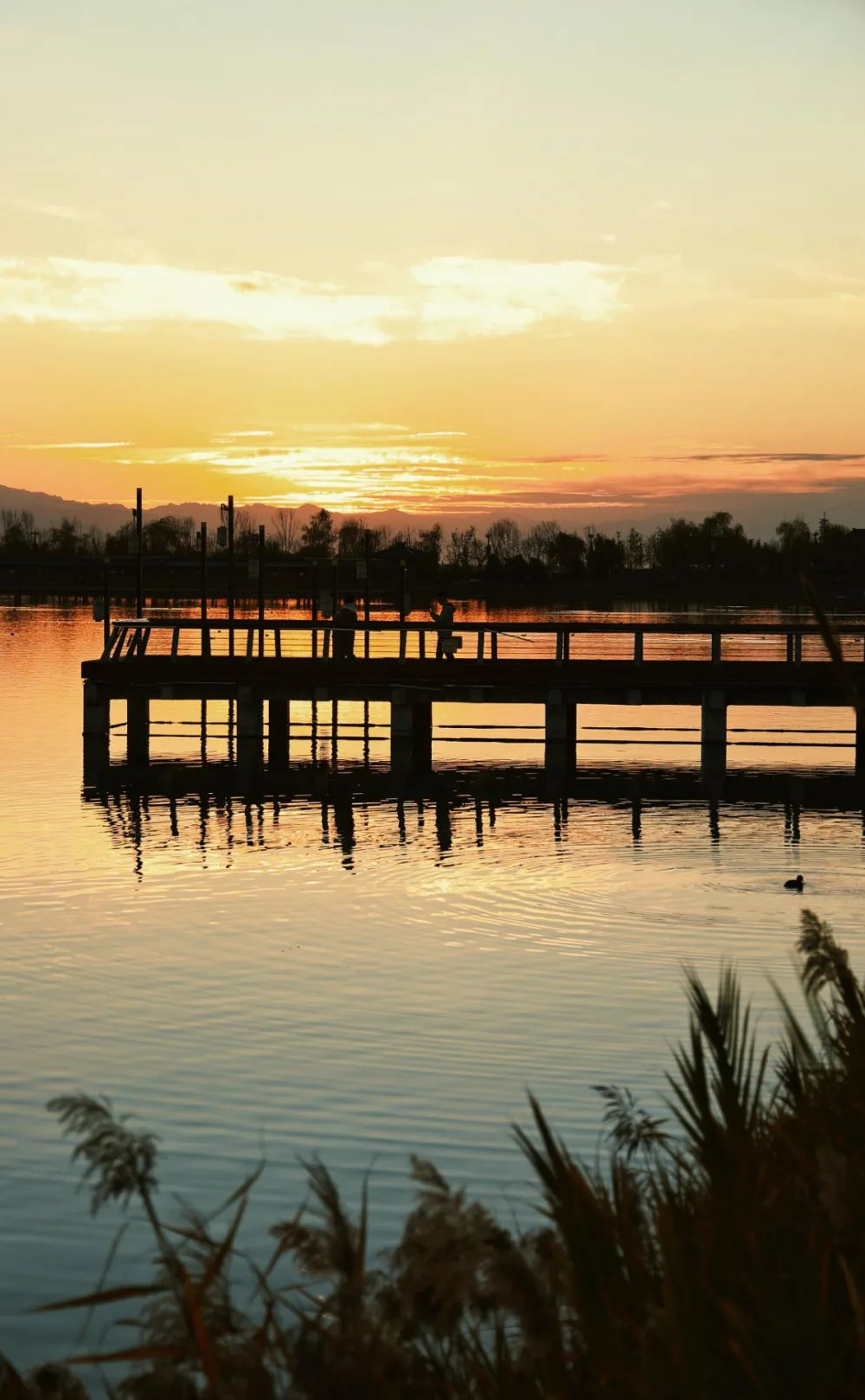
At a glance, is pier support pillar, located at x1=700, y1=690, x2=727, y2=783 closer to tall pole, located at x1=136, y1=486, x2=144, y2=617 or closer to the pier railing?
the pier railing

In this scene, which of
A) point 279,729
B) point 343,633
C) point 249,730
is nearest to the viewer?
point 249,730

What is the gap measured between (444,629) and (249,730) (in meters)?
4.34

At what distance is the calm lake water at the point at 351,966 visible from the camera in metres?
9.86

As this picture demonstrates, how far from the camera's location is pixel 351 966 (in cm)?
1540

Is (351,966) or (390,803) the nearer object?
(351,966)

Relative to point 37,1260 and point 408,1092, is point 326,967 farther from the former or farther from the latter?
point 37,1260

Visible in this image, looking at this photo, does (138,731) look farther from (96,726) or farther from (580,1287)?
(580,1287)

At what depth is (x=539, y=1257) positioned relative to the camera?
4156 millimetres

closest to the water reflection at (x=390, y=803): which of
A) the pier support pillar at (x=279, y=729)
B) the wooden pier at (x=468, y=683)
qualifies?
the wooden pier at (x=468, y=683)

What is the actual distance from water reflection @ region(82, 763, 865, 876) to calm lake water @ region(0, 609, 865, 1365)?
0.13 m

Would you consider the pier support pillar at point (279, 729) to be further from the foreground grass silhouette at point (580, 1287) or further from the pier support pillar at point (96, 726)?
the foreground grass silhouette at point (580, 1287)

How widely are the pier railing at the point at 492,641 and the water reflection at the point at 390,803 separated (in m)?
2.32

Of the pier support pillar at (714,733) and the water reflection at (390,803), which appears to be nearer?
the water reflection at (390,803)

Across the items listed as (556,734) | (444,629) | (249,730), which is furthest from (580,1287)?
(444,629)
